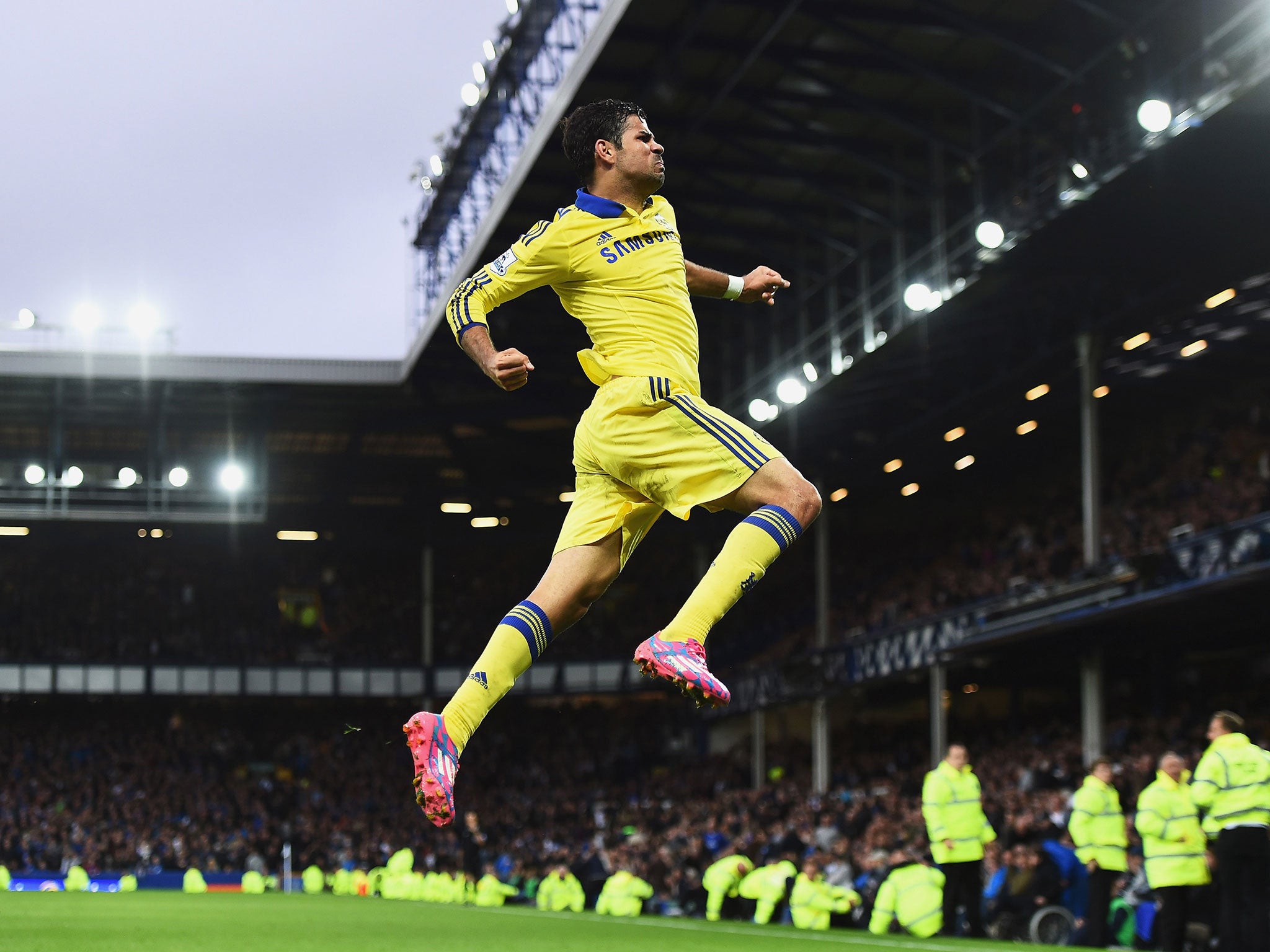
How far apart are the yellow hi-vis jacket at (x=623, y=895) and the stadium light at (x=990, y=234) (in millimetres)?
10311

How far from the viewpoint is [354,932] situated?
10.7 m

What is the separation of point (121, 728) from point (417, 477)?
1257cm

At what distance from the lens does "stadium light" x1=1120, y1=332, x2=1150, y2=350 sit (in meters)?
26.4

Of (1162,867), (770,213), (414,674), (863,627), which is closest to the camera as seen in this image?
(1162,867)

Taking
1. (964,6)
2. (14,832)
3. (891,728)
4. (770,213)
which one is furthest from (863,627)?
(14,832)

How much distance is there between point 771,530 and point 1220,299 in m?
22.2

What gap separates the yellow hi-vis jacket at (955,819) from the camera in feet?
44.0

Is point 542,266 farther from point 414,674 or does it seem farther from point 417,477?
point 414,674

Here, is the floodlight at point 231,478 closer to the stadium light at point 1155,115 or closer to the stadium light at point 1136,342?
the stadium light at point 1136,342

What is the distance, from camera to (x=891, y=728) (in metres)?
36.6

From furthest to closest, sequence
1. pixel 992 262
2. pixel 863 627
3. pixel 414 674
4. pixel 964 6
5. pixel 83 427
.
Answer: pixel 414 674 → pixel 83 427 → pixel 863 627 → pixel 992 262 → pixel 964 6

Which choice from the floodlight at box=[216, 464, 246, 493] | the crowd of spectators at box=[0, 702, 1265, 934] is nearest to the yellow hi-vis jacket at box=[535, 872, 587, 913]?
the crowd of spectators at box=[0, 702, 1265, 934]

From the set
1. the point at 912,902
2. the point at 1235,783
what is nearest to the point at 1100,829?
the point at 1235,783

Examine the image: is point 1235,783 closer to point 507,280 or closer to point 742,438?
point 742,438
